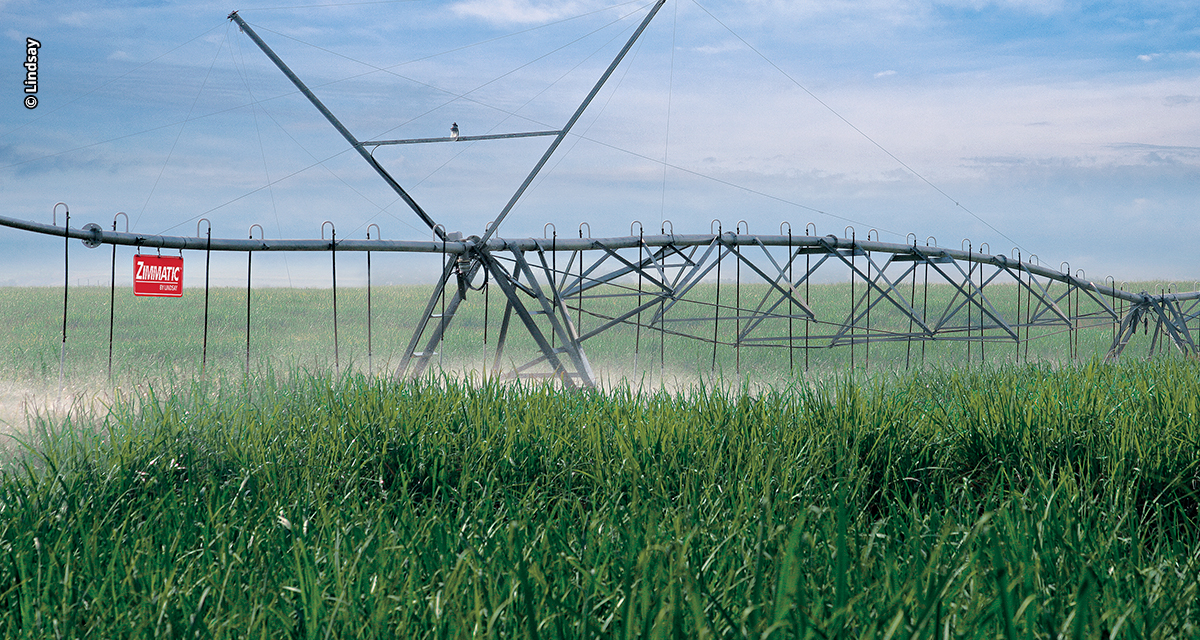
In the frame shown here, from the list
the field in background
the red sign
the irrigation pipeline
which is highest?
the irrigation pipeline

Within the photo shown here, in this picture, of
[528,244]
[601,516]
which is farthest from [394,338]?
[601,516]

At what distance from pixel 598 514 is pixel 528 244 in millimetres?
6036

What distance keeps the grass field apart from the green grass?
0.06 feet

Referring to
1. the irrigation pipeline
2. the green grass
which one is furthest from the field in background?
the green grass

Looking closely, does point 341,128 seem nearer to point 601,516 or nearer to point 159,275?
point 159,275

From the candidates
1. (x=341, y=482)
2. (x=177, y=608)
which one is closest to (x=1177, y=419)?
(x=341, y=482)

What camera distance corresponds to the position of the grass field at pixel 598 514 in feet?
6.73

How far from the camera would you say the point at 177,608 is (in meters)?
2.32

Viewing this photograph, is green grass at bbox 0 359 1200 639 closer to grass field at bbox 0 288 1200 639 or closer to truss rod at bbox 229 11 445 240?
grass field at bbox 0 288 1200 639

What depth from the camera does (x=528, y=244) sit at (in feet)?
28.7

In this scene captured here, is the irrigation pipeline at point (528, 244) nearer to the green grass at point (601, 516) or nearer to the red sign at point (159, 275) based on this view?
the red sign at point (159, 275)

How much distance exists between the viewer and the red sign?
6.17 metres

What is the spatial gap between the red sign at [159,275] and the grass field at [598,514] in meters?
0.75

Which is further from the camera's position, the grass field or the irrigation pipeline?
the irrigation pipeline
